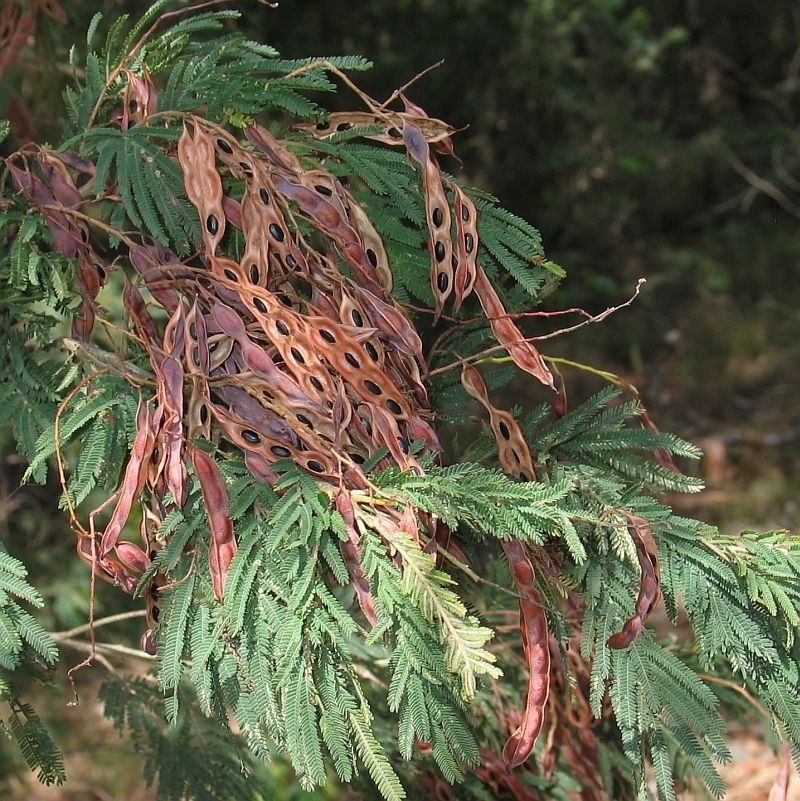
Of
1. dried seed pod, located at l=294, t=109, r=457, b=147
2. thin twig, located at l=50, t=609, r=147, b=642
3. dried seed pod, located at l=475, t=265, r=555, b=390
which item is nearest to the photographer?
dried seed pod, located at l=475, t=265, r=555, b=390

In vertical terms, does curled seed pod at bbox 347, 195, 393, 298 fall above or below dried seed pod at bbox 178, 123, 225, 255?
below

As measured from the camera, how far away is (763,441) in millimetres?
5230

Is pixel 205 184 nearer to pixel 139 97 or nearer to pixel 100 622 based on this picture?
pixel 139 97

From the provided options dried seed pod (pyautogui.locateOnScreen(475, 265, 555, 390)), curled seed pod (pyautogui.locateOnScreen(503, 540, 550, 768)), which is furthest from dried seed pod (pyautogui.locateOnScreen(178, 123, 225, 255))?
curled seed pod (pyautogui.locateOnScreen(503, 540, 550, 768))

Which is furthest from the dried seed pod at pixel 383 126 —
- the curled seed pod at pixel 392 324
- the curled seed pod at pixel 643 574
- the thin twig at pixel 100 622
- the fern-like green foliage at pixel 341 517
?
the thin twig at pixel 100 622

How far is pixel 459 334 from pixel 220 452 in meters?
0.42

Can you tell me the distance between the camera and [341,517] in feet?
4.16

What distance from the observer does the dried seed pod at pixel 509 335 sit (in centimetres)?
137

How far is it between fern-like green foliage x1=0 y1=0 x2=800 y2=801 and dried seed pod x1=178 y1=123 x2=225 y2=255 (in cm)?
2

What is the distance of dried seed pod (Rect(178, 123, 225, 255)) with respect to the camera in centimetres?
140

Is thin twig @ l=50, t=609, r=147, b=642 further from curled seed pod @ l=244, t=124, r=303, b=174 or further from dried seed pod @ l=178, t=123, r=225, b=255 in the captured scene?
curled seed pod @ l=244, t=124, r=303, b=174

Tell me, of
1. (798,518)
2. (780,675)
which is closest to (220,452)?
(780,675)

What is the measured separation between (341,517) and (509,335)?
0.36m

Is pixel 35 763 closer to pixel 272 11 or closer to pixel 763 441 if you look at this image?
pixel 272 11
